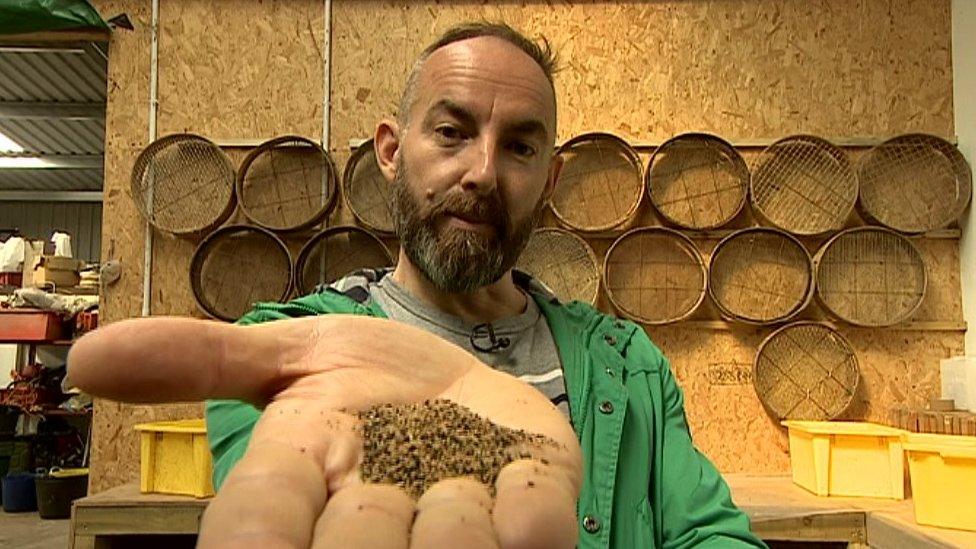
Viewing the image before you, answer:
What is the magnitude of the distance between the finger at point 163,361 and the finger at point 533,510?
294 mm

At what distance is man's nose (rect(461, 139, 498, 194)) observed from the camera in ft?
3.95

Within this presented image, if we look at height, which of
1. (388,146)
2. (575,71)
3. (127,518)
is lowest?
(127,518)

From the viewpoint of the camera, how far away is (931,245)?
326 centimetres

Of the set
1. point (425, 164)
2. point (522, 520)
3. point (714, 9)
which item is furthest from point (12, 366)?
point (522, 520)

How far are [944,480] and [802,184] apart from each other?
1551mm

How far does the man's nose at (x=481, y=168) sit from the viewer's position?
121cm

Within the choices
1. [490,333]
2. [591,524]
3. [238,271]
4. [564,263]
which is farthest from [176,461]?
[591,524]

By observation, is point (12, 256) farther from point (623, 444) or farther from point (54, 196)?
point (623, 444)

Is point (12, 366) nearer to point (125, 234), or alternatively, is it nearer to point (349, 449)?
point (125, 234)

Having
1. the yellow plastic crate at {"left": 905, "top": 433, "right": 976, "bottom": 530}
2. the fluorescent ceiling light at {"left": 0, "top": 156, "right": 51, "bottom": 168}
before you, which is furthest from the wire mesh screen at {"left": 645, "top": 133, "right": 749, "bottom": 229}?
the fluorescent ceiling light at {"left": 0, "top": 156, "right": 51, "bottom": 168}

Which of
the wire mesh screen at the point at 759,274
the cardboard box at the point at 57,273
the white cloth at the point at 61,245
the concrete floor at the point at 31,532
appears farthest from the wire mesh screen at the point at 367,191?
the white cloth at the point at 61,245

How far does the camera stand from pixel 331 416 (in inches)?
30.5

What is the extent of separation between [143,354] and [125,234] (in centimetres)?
298

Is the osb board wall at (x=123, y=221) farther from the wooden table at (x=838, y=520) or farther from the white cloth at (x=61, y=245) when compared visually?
the white cloth at (x=61, y=245)
